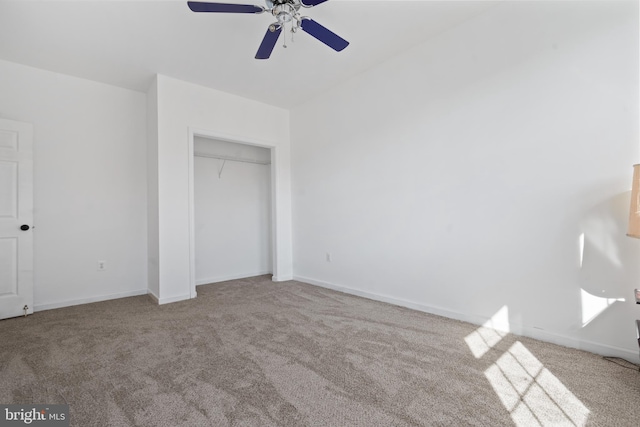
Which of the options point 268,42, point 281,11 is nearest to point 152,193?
point 268,42

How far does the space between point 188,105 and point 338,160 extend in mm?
2101

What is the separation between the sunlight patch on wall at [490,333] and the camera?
2.37 meters

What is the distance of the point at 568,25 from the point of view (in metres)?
2.29

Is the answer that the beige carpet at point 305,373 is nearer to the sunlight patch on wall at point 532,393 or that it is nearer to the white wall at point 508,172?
the sunlight patch on wall at point 532,393

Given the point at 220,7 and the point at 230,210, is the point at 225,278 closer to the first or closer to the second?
the point at 230,210

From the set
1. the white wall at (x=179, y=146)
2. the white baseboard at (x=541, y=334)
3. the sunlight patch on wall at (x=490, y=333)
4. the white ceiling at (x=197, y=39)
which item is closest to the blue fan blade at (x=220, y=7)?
the white ceiling at (x=197, y=39)

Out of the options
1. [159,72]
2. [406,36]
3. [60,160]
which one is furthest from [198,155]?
[406,36]

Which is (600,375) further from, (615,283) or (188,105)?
(188,105)

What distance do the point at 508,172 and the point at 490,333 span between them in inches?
54.4

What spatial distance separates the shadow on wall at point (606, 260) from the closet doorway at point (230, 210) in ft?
14.5

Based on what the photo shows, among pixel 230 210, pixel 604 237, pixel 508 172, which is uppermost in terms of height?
pixel 508 172

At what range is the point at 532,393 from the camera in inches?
69.7

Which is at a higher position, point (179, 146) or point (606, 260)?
point (179, 146)

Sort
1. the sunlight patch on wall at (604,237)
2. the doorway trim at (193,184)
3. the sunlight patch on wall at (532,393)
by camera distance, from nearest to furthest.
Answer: the sunlight patch on wall at (532,393), the sunlight patch on wall at (604,237), the doorway trim at (193,184)
